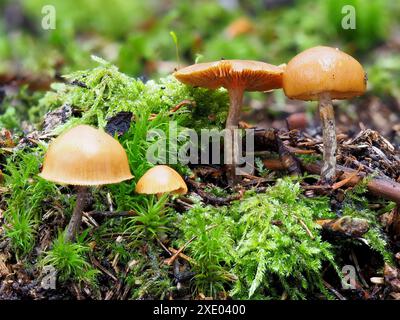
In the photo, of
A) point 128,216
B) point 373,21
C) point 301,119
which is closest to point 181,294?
point 128,216

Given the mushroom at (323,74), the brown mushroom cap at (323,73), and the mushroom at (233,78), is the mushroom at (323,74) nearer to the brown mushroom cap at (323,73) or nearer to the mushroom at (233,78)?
the brown mushroom cap at (323,73)

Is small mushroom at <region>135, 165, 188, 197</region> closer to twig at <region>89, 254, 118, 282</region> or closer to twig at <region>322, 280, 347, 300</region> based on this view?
twig at <region>89, 254, 118, 282</region>

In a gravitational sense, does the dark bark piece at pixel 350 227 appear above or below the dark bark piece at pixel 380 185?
below

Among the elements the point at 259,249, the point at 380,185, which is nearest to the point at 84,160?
the point at 259,249

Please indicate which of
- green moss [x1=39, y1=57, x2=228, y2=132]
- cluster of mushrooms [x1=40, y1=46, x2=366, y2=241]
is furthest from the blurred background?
cluster of mushrooms [x1=40, y1=46, x2=366, y2=241]

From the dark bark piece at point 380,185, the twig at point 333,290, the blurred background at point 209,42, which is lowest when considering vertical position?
the twig at point 333,290

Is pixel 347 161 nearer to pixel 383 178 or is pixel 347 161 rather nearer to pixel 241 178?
pixel 383 178

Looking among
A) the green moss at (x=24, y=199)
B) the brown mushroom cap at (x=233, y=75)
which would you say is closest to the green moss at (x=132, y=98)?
the brown mushroom cap at (x=233, y=75)
